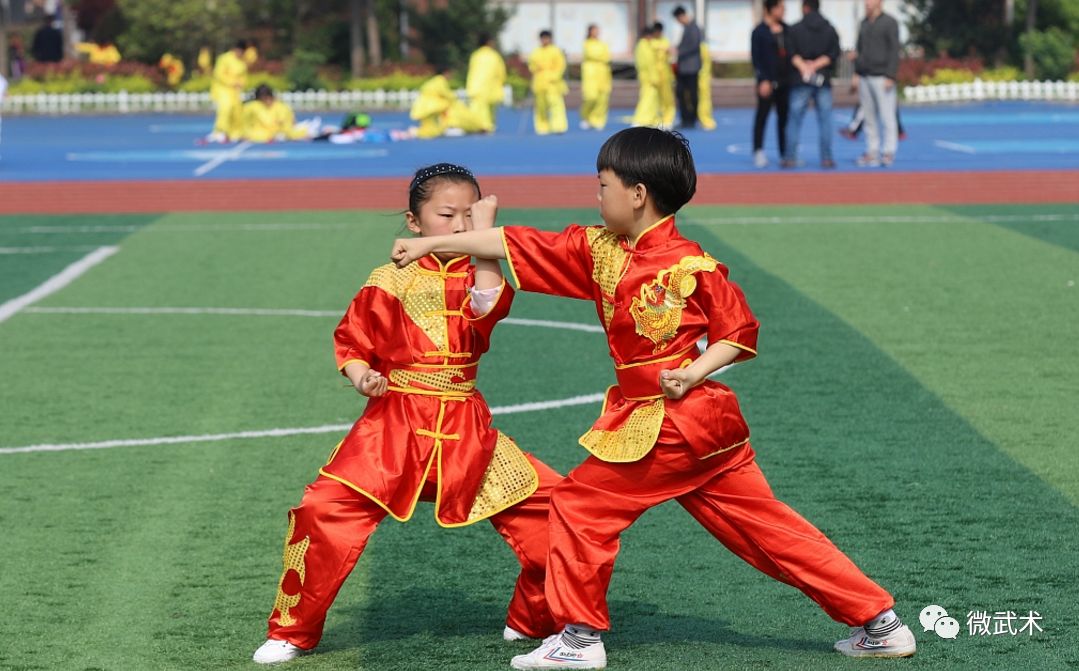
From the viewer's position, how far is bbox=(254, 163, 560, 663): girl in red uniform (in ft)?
15.7

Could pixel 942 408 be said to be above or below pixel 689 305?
below

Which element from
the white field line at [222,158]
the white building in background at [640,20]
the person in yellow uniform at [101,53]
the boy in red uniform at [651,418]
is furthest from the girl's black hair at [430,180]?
the white building in background at [640,20]

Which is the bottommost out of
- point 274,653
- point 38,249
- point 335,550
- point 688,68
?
point 38,249

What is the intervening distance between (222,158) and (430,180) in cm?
2318

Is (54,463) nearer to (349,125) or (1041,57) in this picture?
(349,125)

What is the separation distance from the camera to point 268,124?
105 ft

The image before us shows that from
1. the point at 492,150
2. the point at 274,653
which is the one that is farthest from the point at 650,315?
the point at 492,150

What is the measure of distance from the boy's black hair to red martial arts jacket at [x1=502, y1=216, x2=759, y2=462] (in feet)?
0.32

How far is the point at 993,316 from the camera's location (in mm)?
11094

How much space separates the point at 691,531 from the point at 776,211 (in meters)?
12.0

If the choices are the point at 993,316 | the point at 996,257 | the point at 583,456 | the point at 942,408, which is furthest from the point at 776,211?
the point at 583,456

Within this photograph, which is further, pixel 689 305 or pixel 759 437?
pixel 759 437

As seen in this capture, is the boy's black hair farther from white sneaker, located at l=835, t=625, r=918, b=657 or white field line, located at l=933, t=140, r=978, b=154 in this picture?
white field line, located at l=933, t=140, r=978, b=154

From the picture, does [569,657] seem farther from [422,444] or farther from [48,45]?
[48,45]
